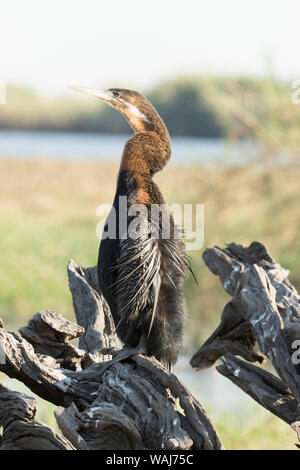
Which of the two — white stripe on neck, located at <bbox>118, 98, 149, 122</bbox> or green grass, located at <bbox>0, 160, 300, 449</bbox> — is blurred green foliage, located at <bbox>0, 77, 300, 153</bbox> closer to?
green grass, located at <bbox>0, 160, 300, 449</bbox>

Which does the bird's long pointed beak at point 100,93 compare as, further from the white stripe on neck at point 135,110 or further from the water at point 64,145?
the water at point 64,145

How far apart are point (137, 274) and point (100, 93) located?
725 millimetres

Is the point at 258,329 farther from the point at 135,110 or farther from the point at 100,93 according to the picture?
the point at 100,93

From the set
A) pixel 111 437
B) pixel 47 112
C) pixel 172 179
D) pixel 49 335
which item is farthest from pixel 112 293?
pixel 47 112

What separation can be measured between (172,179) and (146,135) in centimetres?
598

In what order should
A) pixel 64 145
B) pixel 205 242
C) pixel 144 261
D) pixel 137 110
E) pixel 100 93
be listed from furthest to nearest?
pixel 64 145 < pixel 205 242 < pixel 100 93 < pixel 137 110 < pixel 144 261

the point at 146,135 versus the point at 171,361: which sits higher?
the point at 146,135

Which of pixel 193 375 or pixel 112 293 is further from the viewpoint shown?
pixel 193 375

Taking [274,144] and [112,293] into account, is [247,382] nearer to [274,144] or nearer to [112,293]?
[112,293]

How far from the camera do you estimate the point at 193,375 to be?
7.27 metres

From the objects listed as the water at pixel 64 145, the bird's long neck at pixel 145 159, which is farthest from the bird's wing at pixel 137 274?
the water at pixel 64 145

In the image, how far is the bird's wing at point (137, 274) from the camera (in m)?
2.57

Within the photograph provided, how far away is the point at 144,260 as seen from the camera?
8.42 feet

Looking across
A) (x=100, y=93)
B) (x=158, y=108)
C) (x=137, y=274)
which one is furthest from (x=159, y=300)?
(x=158, y=108)
